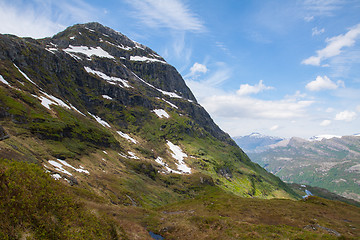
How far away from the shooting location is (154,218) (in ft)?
129

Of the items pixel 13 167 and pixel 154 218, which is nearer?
pixel 13 167

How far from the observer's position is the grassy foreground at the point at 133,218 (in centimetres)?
1263

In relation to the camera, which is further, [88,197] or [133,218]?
[88,197]

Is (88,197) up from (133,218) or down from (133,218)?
down

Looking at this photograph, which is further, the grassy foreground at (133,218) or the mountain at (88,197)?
the mountain at (88,197)

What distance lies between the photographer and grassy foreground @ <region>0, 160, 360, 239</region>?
1263 centimetres

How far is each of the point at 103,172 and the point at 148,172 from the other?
47361 mm

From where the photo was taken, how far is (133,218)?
124ft

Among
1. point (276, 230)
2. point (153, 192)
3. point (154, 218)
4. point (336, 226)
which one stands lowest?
point (153, 192)

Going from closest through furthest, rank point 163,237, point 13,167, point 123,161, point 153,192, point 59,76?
1. point 13,167
2. point 163,237
3. point 153,192
4. point 123,161
5. point 59,76

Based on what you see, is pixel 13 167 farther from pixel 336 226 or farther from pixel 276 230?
pixel 336 226

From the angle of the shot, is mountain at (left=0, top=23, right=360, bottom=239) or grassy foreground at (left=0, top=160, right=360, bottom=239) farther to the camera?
mountain at (left=0, top=23, right=360, bottom=239)

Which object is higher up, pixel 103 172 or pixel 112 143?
pixel 112 143

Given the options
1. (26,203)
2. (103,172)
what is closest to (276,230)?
(26,203)
